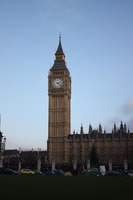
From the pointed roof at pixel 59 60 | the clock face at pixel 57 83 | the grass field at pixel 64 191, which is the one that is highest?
the pointed roof at pixel 59 60

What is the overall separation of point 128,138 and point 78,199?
85.4m

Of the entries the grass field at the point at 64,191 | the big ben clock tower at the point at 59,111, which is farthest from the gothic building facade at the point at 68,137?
the grass field at the point at 64,191

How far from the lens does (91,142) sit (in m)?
96.2

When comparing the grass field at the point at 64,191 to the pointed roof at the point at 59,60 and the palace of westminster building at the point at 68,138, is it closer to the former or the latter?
the palace of westminster building at the point at 68,138

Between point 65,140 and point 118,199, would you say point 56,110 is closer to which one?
point 65,140

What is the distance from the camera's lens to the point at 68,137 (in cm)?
9875

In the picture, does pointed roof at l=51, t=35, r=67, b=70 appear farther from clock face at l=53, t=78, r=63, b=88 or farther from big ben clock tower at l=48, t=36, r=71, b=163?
clock face at l=53, t=78, r=63, b=88

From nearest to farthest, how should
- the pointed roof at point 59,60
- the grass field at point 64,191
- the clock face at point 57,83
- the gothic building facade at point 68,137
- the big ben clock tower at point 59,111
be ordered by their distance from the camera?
1. the grass field at point 64,191
2. the gothic building facade at point 68,137
3. the big ben clock tower at point 59,111
4. the clock face at point 57,83
5. the pointed roof at point 59,60

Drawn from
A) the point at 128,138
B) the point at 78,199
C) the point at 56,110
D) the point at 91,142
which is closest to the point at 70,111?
the point at 56,110

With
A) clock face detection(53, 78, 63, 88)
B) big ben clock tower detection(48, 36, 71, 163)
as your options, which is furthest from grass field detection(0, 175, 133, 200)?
clock face detection(53, 78, 63, 88)

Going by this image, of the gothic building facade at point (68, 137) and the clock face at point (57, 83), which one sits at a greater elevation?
the clock face at point (57, 83)

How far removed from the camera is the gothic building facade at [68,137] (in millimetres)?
94312

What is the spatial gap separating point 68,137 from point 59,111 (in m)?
9.58

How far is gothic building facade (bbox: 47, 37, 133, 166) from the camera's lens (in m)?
94.3
